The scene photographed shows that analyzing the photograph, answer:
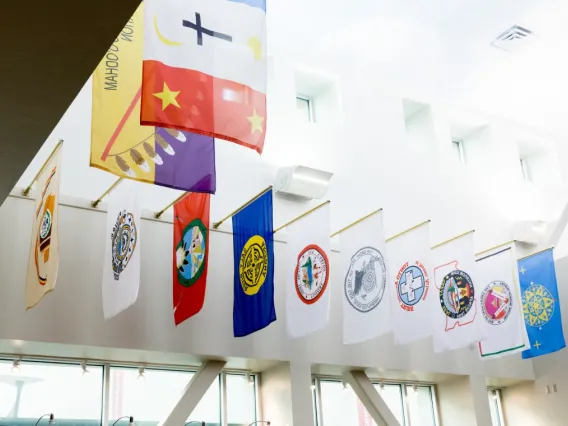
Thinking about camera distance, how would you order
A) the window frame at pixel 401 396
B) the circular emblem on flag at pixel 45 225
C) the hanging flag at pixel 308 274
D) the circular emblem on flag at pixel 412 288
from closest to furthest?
the circular emblem on flag at pixel 45 225, the hanging flag at pixel 308 274, the circular emblem on flag at pixel 412 288, the window frame at pixel 401 396

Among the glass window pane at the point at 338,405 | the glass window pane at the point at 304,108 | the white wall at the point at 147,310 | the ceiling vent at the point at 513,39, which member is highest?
the ceiling vent at the point at 513,39

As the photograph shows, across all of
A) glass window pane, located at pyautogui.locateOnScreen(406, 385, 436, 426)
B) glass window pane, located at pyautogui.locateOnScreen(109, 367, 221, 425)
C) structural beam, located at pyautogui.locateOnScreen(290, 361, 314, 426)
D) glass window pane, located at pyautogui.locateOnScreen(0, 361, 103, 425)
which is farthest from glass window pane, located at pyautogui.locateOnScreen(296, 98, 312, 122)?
glass window pane, located at pyautogui.locateOnScreen(0, 361, 103, 425)

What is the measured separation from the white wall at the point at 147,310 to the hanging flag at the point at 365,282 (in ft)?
4.24

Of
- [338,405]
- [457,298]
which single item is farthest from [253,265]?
[338,405]

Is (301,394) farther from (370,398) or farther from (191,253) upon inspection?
(191,253)

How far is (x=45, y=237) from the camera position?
6344mm

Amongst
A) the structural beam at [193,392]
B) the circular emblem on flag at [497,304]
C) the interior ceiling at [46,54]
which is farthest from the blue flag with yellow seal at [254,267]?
the interior ceiling at [46,54]

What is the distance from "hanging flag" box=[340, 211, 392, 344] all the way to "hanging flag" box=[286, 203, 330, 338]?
1.99 ft

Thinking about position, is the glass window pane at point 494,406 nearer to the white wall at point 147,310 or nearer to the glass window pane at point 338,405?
the white wall at point 147,310

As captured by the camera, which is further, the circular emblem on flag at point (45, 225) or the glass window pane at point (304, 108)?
the glass window pane at point (304, 108)

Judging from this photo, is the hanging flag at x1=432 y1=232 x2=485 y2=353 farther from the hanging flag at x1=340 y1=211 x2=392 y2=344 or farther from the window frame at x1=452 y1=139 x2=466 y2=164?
the window frame at x1=452 y1=139 x2=466 y2=164

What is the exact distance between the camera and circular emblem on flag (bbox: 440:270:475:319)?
29.4 ft

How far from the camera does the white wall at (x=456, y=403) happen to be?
1068 centimetres

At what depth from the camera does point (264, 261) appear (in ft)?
24.2
